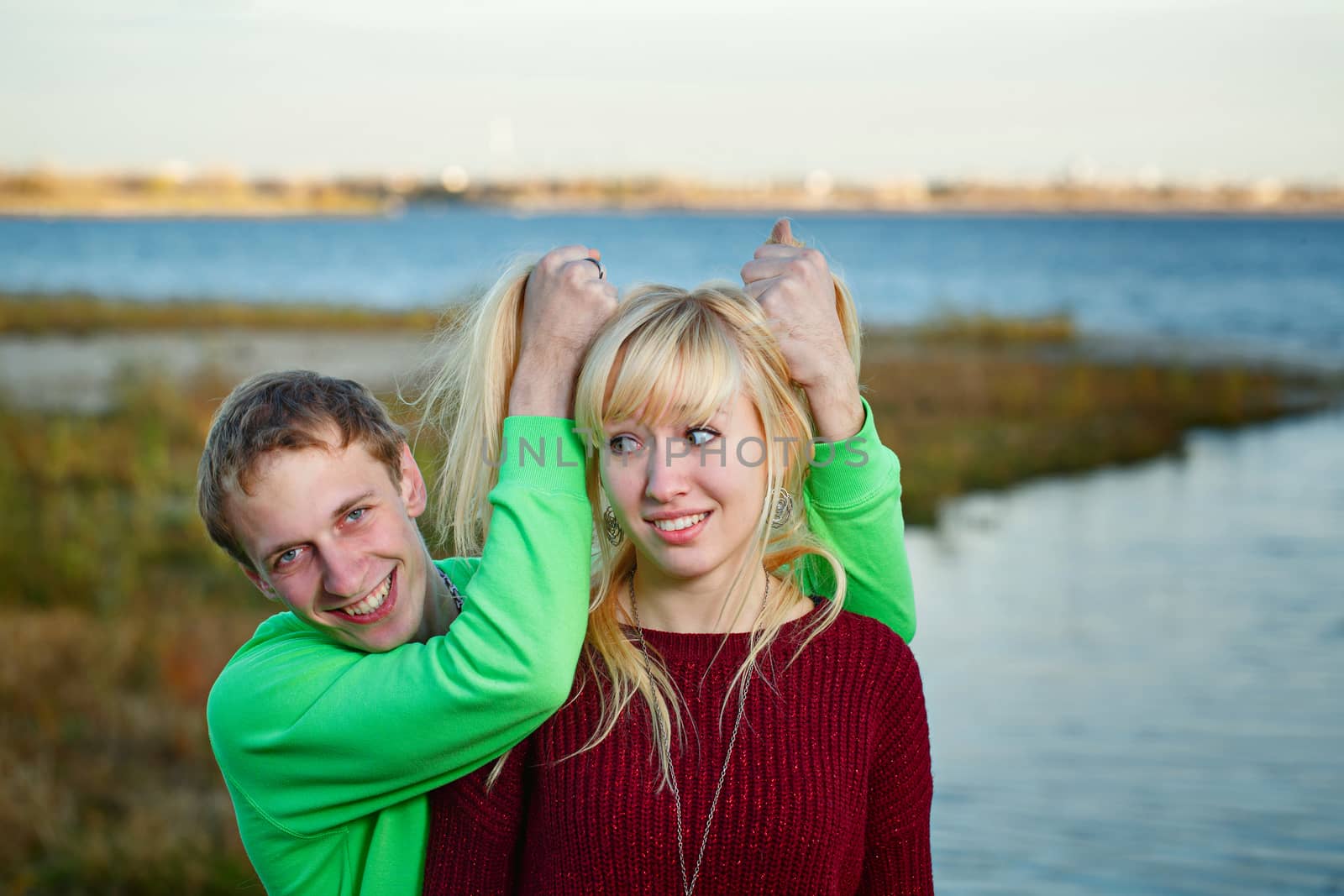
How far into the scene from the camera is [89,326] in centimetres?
2714

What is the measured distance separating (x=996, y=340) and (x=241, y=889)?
22.4m

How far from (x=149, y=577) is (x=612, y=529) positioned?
7.52 m

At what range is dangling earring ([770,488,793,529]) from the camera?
2.31 m

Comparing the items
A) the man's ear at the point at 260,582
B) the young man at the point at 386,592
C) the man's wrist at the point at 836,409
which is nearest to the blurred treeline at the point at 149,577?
the man's ear at the point at 260,582

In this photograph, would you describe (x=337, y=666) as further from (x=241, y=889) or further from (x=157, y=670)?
(x=157, y=670)

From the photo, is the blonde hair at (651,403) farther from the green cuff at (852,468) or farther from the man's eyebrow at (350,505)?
the man's eyebrow at (350,505)

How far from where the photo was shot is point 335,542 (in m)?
2.13

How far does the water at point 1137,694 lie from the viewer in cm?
582

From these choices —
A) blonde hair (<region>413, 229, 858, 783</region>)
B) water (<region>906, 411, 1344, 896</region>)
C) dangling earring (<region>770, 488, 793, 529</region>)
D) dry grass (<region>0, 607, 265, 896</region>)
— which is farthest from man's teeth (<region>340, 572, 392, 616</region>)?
water (<region>906, 411, 1344, 896</region>)

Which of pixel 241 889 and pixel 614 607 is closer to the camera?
pixel 614 607

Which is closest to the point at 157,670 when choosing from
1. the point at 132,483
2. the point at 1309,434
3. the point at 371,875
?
the point at 132,483

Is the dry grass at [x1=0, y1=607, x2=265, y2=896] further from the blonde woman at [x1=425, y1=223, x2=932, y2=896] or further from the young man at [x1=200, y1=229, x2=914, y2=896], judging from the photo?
the blonde woman at [x1=425, y1=223, x2=932, y2=896]

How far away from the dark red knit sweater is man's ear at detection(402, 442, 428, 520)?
0.44 m

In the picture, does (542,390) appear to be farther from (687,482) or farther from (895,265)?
(895,265)
